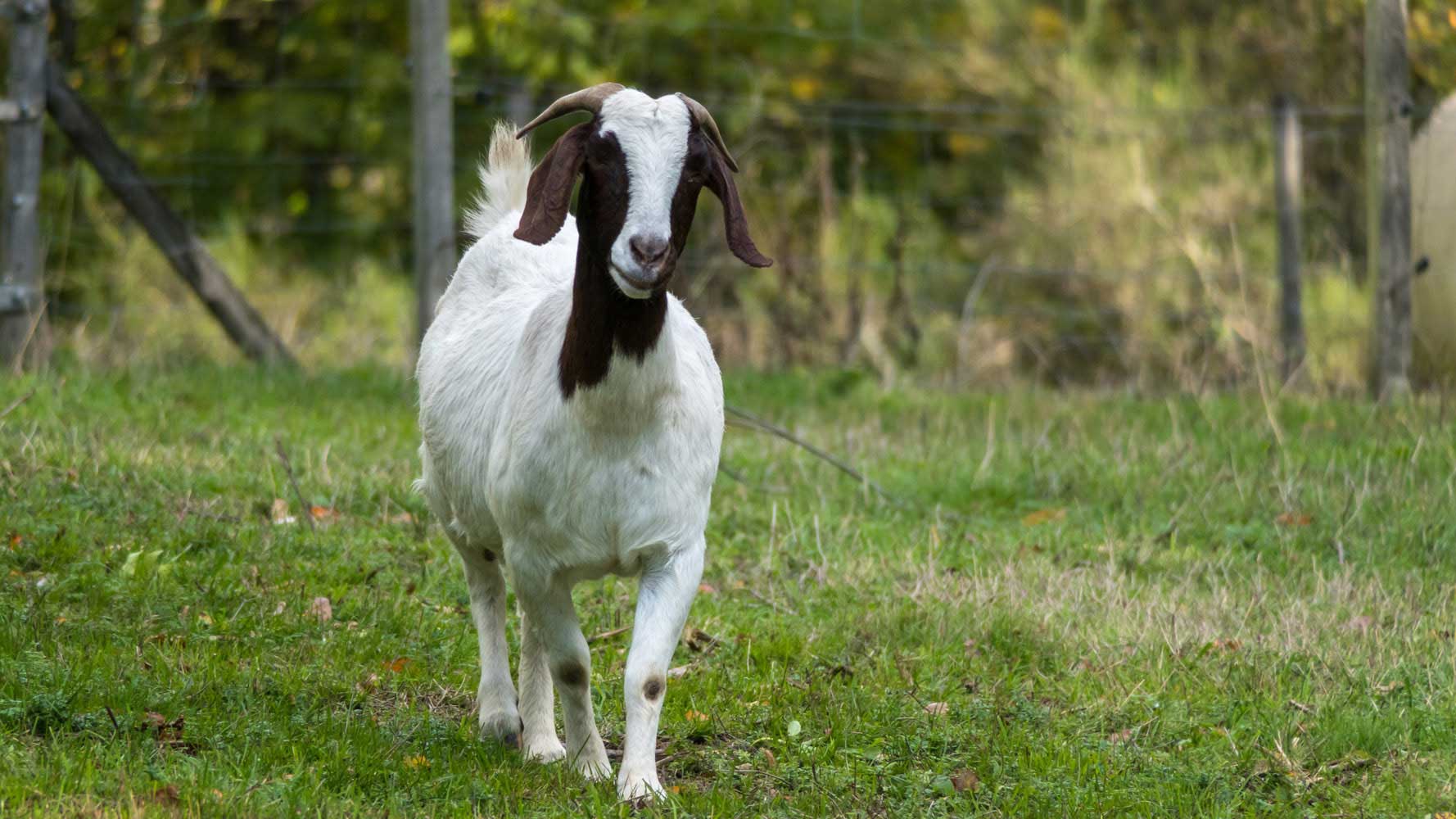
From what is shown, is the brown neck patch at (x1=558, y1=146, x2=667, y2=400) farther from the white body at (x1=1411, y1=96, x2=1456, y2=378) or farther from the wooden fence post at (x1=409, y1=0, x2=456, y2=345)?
the white body at (x1=1411, y1=96, x2=1456, y2=378)

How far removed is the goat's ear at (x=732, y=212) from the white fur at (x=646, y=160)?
0.12 meters

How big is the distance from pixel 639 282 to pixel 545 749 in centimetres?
154

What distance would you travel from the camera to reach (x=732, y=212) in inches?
161

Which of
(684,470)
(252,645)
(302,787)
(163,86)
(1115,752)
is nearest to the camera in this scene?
(302,787)

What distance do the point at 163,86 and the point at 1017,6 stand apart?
22.9ft

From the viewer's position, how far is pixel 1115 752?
15.4 feet

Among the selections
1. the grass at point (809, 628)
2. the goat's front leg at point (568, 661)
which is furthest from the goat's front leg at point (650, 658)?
the goat's front leg at point (568, 661)

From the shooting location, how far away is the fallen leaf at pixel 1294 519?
274 inches

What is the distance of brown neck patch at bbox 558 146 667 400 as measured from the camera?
4.07m

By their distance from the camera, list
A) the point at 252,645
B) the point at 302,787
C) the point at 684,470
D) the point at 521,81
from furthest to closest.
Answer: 1. the point at 521,81
2. the point at 252,645
3. the point at 684,470
4. the point at 302,787

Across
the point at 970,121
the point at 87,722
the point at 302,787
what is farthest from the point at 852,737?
the point at 970,121

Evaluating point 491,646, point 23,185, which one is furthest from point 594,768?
point 23,185

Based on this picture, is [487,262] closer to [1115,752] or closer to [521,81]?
[1115,752]

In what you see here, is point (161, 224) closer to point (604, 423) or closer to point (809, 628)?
point (809, 628)
